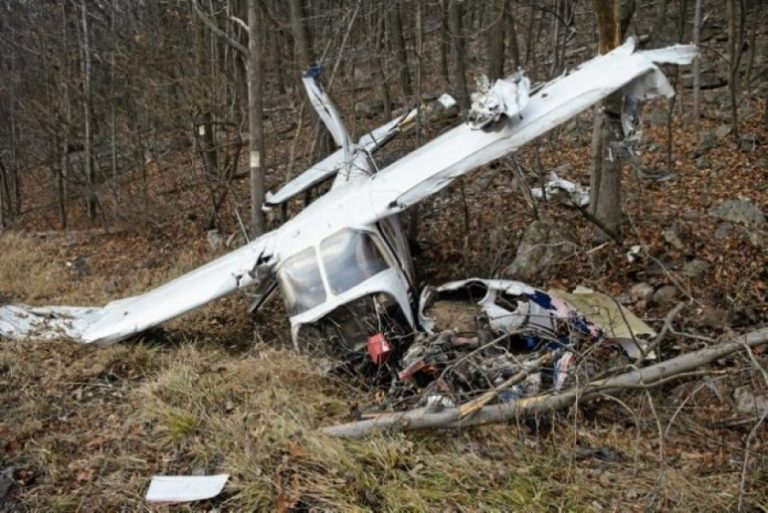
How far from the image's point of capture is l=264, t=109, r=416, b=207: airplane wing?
29.6ft

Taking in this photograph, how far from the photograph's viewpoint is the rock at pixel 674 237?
26.1ft

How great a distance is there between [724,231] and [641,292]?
74.6 inches

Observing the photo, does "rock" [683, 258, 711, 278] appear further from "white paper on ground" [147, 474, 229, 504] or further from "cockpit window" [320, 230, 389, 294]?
"white paper on ground" [147, 474, 229, 504]

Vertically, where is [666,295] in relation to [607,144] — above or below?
below

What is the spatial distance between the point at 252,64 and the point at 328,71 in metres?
5.61

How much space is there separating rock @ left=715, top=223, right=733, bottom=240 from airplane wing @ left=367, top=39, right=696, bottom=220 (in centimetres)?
303

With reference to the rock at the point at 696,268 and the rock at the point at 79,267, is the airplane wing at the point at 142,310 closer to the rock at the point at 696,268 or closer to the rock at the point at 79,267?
the rock at the point at 79,267

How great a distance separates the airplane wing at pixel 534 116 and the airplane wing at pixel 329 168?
2525 millimetres

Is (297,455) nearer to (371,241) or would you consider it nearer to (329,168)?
(371,241)

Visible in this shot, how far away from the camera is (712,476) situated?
3.98m

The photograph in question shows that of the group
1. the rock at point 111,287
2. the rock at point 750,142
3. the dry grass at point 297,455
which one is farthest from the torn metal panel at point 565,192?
the rock at point 111,287

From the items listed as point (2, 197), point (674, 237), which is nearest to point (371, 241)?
point (674, 237)

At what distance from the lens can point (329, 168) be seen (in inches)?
371

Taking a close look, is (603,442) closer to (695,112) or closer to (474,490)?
(474,490)
